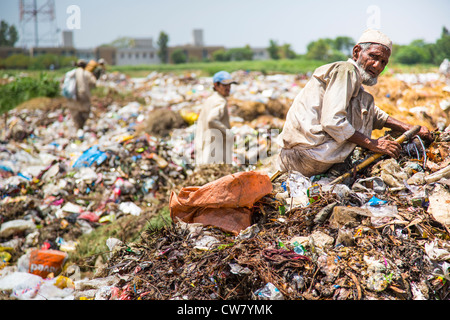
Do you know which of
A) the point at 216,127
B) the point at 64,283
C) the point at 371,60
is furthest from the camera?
the point at 216,127

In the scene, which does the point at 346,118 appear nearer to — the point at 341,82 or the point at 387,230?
the point at 341,82

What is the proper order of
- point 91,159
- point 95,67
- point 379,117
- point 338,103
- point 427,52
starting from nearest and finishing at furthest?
point 338,103 → point 379,117 → point 91,159 → point 95,67 → point 427,52

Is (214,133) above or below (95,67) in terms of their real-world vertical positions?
below

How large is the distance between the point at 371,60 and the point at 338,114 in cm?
50

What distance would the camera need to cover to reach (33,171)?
687cm

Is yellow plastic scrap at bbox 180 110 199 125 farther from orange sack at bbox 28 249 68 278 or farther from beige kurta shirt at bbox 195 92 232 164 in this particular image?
orange sack at bbox 28 249 68 278

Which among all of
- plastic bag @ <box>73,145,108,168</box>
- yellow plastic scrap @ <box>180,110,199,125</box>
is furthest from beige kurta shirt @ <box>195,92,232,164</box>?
yellow plastic scrap @ <box>180,110,199,125</box>

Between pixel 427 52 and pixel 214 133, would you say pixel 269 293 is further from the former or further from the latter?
pixel 427 52

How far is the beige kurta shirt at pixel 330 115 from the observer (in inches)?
115

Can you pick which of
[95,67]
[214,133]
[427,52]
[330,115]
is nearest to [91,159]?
[214,133]

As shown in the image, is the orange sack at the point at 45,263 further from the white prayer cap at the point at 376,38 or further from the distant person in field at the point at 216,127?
the white prayer cap at the point at 376,38

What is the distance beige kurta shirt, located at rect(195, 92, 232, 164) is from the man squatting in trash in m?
2.27

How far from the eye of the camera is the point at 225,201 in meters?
2.94

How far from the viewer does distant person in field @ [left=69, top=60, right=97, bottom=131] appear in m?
9.06
